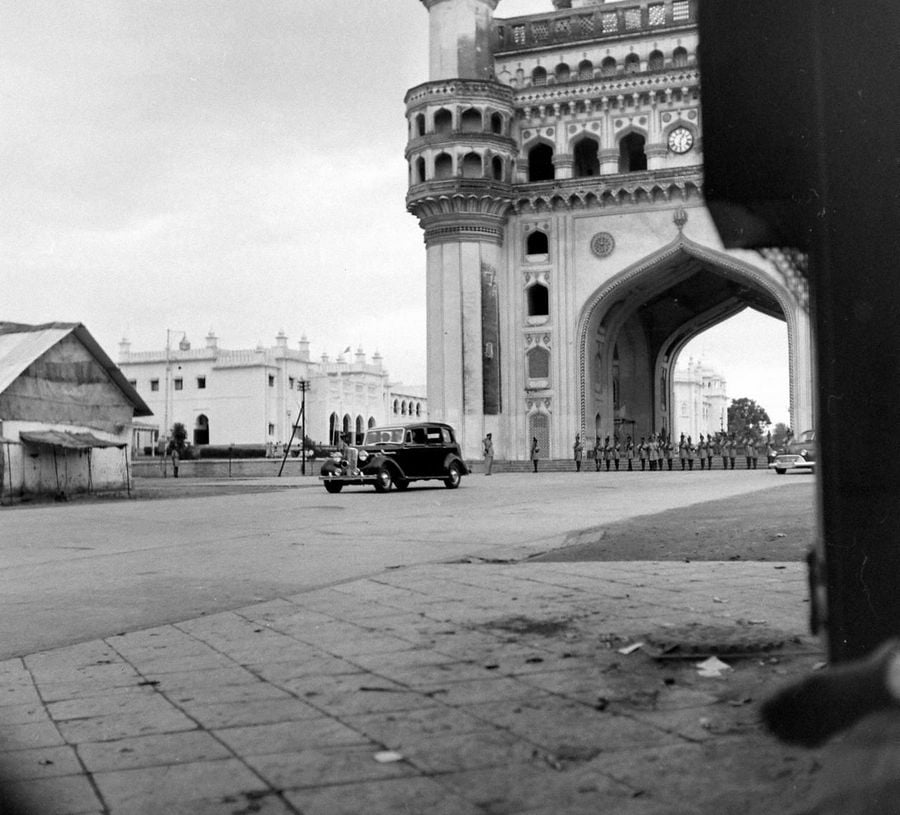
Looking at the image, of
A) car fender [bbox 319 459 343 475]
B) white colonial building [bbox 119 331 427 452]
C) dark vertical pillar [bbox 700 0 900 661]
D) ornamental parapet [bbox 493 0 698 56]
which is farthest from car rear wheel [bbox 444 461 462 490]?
white colonial building [bbox 119 331 427 452]

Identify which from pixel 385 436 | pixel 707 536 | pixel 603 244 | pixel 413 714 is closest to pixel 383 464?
pixel 385 436

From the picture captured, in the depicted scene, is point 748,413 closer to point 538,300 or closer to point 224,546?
point 224,546

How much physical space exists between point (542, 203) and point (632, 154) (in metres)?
3.42

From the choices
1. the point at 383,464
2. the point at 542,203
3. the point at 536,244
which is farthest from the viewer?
the point at 536,244

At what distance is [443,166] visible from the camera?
114 feet

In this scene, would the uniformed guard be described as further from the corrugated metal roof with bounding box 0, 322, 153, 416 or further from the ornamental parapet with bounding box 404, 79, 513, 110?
the corrugated metal roof with bounding box 0, 322, 153, 416

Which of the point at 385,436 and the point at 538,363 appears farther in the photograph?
the point at 538,363

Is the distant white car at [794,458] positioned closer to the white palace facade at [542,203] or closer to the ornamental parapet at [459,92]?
the white palace facade at [542,203]

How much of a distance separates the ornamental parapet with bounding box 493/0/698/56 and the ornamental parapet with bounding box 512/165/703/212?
15.7ft

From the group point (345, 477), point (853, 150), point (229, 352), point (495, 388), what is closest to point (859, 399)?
point (853, 150)

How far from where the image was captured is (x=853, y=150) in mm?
2287

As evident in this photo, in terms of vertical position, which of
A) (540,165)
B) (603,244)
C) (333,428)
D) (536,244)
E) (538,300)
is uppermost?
(540,165)

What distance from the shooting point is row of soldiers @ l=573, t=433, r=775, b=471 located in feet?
105

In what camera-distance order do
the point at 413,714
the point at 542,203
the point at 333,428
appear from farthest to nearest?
the point at 333,428, the point at 542,203, the point at 413,714
